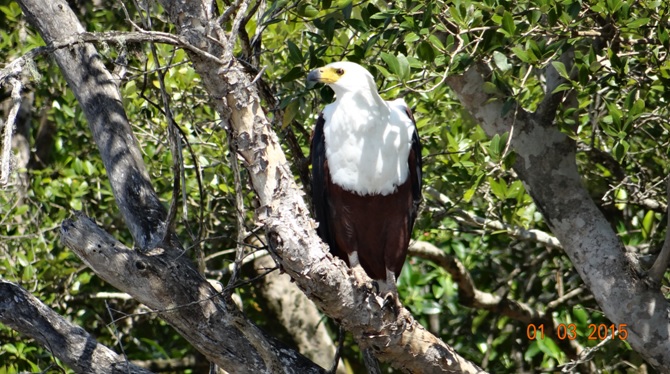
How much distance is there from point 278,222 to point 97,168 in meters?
2.53

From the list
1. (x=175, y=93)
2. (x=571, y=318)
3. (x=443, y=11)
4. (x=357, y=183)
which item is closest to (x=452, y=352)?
(x=357, y=183)

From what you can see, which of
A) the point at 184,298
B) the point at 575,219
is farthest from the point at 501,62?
the point at 184,298

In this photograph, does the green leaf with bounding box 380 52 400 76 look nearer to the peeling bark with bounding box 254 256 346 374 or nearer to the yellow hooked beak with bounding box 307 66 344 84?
the yellow hooked beak with bounding box 307 66 344 84

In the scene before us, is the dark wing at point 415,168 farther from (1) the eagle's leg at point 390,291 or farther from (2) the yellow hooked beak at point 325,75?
(2) the yellow hooked beak at point 325,75

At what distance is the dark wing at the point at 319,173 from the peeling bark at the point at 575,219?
23.4 inches

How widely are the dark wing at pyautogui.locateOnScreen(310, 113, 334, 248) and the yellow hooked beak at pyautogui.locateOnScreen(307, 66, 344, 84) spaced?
23 centimetres

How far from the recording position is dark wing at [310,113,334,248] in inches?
143

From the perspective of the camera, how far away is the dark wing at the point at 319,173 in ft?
12.0

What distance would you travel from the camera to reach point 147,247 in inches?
128

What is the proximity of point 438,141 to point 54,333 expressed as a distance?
2.01 meters

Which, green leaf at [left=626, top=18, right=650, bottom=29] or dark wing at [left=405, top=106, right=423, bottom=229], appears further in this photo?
dark wing at [left=405, top=106, right=423, bottom=229]

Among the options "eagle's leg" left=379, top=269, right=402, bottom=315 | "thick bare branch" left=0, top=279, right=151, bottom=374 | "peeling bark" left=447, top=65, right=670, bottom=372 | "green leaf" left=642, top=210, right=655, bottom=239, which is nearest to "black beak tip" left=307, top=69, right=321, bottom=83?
"peeling bark" left=447, top=65, right=670, bottom=372

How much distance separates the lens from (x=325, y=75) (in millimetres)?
3480

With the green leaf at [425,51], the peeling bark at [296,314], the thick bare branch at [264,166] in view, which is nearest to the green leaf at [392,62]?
the green leaf at [425,51]
